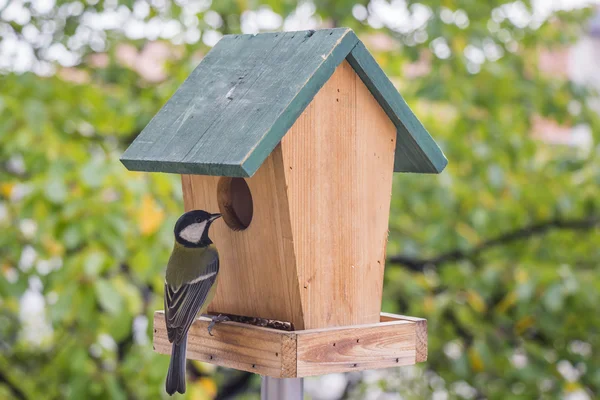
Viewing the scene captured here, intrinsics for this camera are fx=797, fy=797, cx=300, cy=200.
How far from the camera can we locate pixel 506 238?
4.14m

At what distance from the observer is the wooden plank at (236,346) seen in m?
1.75

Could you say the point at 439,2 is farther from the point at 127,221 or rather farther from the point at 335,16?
the point at 127,221

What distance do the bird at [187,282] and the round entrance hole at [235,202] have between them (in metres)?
0.10

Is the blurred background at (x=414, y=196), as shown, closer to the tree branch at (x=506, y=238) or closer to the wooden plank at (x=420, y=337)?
the tree branch at (x=506, y=238)

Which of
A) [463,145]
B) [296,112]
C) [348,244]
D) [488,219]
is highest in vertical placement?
[296,112]

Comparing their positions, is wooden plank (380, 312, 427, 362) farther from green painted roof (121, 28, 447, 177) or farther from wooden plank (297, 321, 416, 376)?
green painted roof (121, 28, 447, 177)

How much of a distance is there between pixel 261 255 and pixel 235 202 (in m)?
0.24

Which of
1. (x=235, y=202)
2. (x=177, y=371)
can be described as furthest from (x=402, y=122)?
(x=177, y=371)

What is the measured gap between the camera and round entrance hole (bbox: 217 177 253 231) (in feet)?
6.84

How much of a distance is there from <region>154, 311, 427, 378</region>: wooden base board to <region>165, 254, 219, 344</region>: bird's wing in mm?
86

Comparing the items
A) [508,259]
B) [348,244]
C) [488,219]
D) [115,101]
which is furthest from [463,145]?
[348,244]

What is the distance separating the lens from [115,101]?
3.58 m

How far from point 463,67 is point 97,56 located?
1858 millimetres

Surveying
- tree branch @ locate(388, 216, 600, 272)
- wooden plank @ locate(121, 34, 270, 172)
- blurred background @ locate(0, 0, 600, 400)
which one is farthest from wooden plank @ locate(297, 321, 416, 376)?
tree branch @ locate(388, 216, 600, 272)
